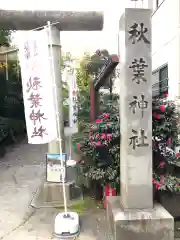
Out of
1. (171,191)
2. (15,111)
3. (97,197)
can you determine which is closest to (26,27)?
(97,197)

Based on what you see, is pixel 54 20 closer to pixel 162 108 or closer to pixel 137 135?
pixel 162 108

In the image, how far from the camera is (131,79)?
14.5ft

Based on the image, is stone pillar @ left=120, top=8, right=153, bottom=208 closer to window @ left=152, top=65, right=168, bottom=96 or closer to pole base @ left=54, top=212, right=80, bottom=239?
pole base @ left=54, top=212, right=80, bottom=239

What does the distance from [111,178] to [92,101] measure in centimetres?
433

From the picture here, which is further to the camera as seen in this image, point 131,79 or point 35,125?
point 35,125

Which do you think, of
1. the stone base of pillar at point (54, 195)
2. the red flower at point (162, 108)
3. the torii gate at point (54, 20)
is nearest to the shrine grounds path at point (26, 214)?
the stone base of pillar at point (54, 195)

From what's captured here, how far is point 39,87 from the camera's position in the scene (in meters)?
4.99

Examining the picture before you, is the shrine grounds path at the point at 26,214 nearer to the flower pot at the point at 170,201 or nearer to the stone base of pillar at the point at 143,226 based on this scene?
the stone base of pillar at the point at 143,226

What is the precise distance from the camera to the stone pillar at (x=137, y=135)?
4.30 metres

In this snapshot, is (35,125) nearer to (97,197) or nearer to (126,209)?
(126,209)

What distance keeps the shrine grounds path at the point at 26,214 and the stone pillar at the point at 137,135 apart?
891mm

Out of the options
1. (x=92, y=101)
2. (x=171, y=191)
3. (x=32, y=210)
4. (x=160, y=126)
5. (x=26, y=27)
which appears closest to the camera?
(x=171, y=191)

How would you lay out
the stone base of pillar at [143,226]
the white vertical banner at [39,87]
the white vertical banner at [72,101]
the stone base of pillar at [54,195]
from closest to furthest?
the stone base of pillar at [143,226] < the white vertical banner at [39,87] < the stone base of pillar at [54,195] < the white vertical banner at [72,101]

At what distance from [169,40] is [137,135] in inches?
244
